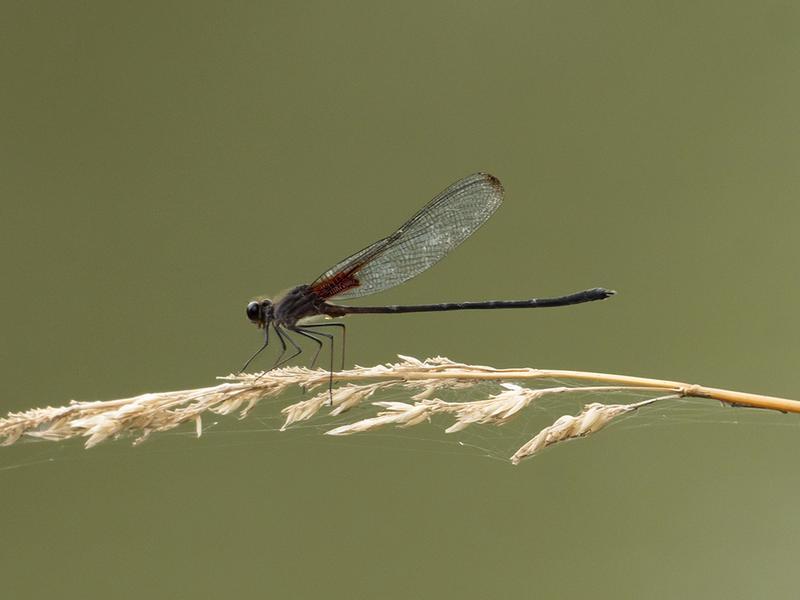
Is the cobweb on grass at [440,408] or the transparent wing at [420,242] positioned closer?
the cobweb on grass at [440,408]

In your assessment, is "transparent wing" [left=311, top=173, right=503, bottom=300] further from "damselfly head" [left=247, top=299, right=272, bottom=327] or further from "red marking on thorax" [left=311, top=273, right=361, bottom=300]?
"damselfly head" [left=247, top=299, right=272, bottom=327]

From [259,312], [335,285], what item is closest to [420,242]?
[335,285]

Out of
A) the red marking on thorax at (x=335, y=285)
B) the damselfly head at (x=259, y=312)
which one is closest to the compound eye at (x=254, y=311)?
the damselfly head at (x=259, y=312)

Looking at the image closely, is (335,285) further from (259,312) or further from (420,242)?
(420,242)

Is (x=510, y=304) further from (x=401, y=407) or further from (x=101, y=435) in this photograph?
(x=101, y=435)

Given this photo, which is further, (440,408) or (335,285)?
(335,285)

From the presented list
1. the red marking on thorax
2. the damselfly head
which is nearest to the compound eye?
the damselfly head

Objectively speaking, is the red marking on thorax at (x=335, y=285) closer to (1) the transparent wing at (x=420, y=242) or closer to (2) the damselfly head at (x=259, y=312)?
(1) the transparent wing at (x=420, y=242)
